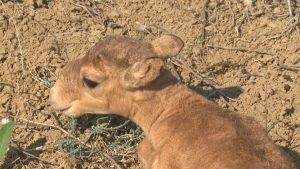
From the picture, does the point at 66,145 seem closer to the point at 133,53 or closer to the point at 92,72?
the point at 92,72

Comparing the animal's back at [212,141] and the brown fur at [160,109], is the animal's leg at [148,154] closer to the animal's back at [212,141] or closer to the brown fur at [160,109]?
the brown fur at [160,109]

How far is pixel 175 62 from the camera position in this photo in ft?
24.4

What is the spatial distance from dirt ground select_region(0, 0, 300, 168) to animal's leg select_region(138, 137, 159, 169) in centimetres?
70

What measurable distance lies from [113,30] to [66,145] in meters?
2.38

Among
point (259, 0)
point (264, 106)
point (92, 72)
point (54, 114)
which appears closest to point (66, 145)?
point (54, 114)

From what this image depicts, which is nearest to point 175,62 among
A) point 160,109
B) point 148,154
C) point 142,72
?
point 160,109

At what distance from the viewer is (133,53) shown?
5145 mm

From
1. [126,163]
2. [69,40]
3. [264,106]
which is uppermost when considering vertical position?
[69,40]

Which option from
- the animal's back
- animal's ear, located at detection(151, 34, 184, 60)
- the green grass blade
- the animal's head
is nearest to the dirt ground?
the green grass blade

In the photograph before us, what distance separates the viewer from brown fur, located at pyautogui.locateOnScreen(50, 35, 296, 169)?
474cm

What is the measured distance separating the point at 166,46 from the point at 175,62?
178cm

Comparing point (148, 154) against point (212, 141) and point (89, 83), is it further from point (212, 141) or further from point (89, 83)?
point (89, 83)

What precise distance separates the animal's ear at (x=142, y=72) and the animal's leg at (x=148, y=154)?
964 mm

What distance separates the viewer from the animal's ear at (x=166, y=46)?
564 centimetres
